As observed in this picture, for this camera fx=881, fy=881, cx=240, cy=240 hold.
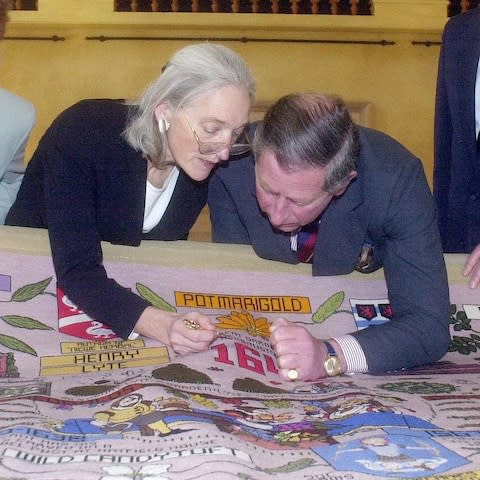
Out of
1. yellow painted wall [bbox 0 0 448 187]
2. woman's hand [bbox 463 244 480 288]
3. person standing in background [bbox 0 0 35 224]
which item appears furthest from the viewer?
yellow painted wall [bbox 0 0 448 187]

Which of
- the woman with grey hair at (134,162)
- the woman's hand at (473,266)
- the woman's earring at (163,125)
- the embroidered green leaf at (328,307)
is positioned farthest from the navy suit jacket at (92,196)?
the woman's hand at (473,266)

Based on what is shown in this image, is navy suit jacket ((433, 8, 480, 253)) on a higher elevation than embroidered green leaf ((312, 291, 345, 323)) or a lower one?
higher

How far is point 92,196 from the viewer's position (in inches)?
77.4

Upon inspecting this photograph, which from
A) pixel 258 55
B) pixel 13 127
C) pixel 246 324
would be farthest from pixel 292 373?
pixel 258 55

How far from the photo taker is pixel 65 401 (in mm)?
1602

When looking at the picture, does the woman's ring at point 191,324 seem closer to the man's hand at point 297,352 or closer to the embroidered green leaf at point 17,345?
the man's hand at point 297,352

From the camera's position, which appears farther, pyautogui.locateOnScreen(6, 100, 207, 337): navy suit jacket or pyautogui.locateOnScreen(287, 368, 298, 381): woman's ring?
pyautogui.locateOnScreen(6, 100, 207, 337): navy suit jacket

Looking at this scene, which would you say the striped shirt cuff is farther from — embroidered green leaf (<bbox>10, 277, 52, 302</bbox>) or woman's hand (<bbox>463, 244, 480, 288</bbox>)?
embroidered green leaf (<bbox>10, 277, 52, 302</bbox>)

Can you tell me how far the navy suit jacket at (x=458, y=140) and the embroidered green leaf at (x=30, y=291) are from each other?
1152mm

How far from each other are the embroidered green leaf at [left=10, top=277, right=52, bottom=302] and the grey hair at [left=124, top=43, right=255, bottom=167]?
39cm

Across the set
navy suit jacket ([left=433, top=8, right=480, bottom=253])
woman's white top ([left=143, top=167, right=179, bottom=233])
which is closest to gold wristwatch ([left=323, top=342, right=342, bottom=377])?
woman's white top ([left=143, top=167, right=179, bottom=233])

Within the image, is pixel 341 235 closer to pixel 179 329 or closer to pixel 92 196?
pixel 179 329

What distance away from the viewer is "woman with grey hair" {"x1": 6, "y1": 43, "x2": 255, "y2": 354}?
72.9 inches

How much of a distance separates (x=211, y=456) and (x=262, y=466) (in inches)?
3.1
